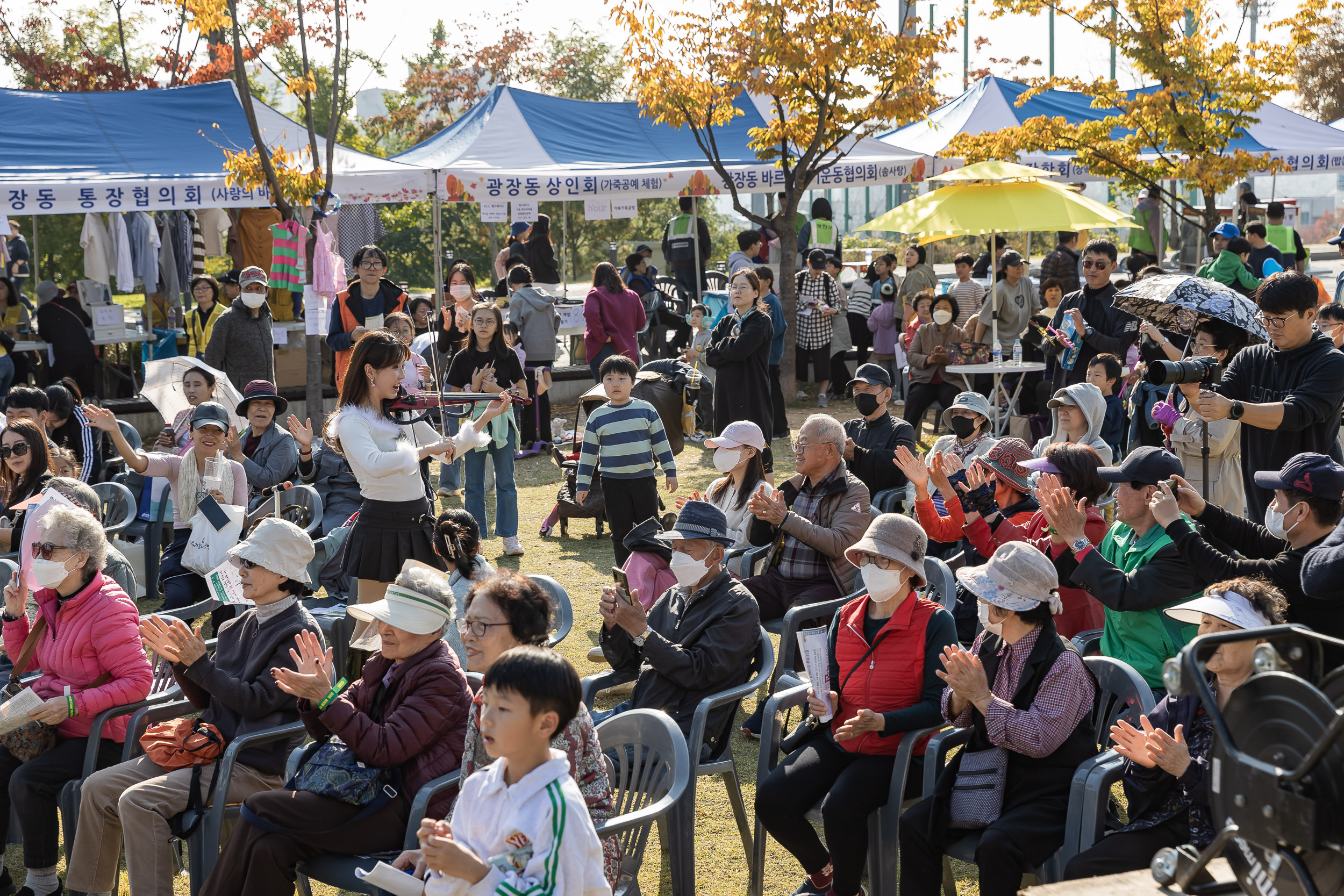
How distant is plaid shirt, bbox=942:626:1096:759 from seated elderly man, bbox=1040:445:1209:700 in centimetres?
63

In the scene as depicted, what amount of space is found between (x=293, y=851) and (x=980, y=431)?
4.45 m

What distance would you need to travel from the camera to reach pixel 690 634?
4457mm

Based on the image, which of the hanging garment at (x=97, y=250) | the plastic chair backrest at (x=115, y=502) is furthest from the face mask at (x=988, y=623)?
the hanging garment at (x=97, y=250)

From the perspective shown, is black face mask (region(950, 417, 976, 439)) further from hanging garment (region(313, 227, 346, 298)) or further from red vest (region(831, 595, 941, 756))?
hanging garment (region(313, 227, 346, 298))

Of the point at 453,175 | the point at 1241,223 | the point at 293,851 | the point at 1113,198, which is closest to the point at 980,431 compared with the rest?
the point at 293,851

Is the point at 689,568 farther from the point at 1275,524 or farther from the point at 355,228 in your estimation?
the point at 355,228

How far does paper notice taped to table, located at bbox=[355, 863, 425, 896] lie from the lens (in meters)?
2.87

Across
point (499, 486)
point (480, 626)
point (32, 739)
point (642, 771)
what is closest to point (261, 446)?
point (499, 486)

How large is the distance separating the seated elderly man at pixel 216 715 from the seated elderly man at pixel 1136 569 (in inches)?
100

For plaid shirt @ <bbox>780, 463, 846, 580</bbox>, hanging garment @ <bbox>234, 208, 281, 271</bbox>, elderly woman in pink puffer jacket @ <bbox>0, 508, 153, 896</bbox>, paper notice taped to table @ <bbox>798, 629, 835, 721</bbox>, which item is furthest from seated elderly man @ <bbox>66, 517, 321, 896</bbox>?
hanging garment @ <bbox>234, 208, 281, 271</bbox>

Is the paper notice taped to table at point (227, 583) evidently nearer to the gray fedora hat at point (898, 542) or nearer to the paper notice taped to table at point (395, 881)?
the paper notice taped to table at point (395, 881)

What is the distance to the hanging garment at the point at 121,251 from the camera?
14961mm

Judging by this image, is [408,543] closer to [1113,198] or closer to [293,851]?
[293,851]

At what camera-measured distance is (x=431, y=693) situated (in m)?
3.73
